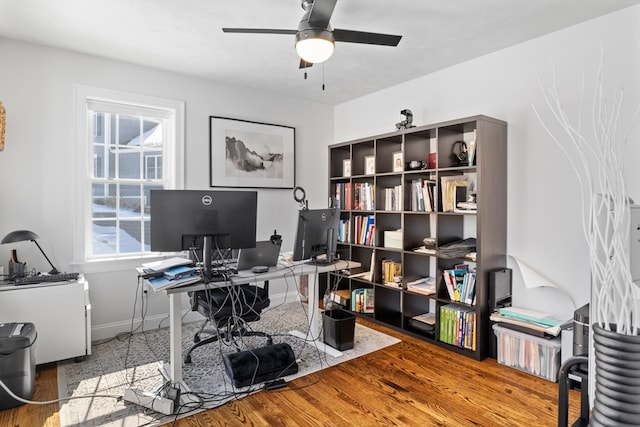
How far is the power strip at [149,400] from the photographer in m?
2.19

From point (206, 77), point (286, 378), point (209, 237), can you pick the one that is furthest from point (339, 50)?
point (286, 378)

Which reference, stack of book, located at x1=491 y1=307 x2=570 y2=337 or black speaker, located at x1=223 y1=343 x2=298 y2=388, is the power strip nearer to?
black speaker, located at x1=223 y1=343 x2=298 y2=388

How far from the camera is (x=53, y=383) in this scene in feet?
8.33

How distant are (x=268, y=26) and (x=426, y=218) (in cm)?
227

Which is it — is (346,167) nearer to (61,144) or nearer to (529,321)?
(529,321)

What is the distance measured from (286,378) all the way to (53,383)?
1.58m

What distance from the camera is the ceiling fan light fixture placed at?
2080 mm

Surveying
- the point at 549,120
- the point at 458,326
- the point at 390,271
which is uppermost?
the point at 549,120

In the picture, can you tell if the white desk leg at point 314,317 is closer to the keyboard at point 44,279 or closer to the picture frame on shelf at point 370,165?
the picture frame on shelf at point 370,165

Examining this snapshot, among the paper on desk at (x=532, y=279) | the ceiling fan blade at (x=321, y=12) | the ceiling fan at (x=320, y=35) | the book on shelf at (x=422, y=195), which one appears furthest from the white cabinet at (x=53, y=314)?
the paper on desk at (x=532, y=279)

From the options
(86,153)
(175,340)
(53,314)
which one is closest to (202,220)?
(175,340)

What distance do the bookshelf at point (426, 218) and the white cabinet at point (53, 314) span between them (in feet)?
8.37

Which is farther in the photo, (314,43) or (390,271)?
(390,271)

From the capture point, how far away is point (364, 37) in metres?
2.25
